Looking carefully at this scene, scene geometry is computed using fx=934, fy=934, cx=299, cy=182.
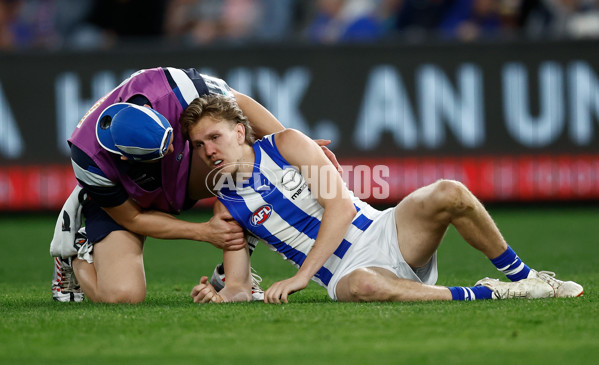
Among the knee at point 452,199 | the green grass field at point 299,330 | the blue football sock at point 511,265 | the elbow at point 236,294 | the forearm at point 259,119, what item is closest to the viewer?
the green grass field at point 299,330

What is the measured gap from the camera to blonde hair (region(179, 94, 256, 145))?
15.5 ft

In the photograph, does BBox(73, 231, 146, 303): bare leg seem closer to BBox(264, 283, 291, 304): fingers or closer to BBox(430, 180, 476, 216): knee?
BBox(264, 283, 291, 304): fingers

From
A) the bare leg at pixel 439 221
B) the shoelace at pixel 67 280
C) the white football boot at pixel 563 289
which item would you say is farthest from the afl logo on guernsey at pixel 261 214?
the white football boot at pixel 563 289

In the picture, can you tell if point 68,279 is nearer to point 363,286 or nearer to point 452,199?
point 363,286

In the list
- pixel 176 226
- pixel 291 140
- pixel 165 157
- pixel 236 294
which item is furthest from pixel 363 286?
pixel 165 157

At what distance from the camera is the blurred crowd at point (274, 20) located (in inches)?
437

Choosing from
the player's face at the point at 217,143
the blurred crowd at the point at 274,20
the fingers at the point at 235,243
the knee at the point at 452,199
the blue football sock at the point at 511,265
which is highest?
the blurred crowd at the point at 274,20

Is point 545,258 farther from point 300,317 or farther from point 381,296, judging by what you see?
point 300,317

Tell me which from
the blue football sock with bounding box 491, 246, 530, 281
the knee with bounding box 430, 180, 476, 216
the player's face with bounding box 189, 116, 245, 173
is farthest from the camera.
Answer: the player's face with bounding box 189, 116, 245, 173

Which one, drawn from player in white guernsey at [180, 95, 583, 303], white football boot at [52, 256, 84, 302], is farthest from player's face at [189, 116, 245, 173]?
white football boot at [52, 256, 84, 302]

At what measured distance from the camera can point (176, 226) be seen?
16.4 ft

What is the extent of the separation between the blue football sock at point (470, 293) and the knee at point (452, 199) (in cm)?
41

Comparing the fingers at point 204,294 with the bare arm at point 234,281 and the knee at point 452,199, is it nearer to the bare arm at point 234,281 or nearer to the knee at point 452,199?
the bare arm at point 234,281

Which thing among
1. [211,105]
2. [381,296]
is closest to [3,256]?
[211,105]
